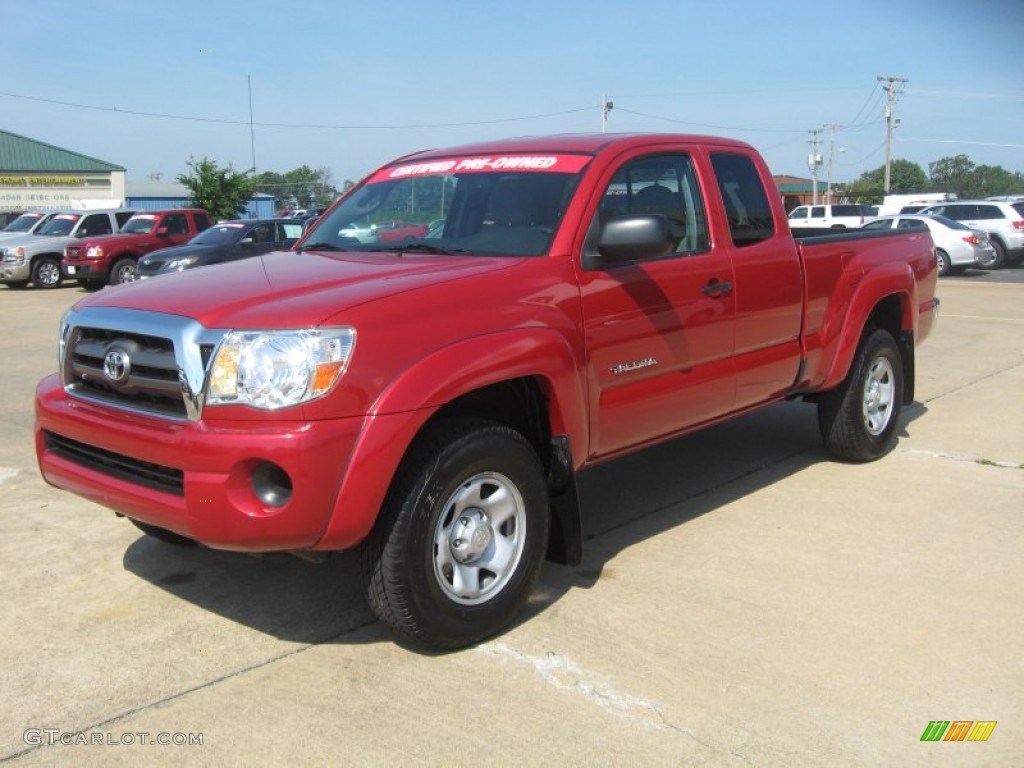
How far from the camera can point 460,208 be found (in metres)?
4.54

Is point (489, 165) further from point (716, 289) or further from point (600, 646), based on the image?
point (600, 646)

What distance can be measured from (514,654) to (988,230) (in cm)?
2563

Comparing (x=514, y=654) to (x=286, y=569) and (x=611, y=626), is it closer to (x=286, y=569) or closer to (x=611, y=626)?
(x=611, y=626)

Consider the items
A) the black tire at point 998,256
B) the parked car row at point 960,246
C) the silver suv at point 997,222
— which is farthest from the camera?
the silver suv at point 997,222

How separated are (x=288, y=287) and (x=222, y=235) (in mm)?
15435

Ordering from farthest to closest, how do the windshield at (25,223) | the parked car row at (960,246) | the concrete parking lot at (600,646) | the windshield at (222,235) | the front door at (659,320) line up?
the windshield at (25,223) → the parked car row at (960,246) → the windshield at (222,235) → the front door at (659,320) → the concrete parking lot at (600,646)

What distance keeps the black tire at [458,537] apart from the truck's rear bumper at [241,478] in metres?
0.22

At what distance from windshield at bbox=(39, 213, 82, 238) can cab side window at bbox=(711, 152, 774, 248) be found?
2004 centimetres

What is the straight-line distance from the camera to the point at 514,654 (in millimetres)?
3652

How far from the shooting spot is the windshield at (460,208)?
422 cm

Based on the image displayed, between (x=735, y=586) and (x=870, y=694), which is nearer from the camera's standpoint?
(x=870, y=694)

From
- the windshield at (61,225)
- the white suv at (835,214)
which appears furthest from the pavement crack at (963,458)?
the white suv at (835,214)

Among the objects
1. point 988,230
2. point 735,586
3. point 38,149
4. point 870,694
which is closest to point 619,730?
point 870,694

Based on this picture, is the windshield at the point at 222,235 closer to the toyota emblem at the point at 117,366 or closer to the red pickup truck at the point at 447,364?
the red pickup truck at the point at 447,364
